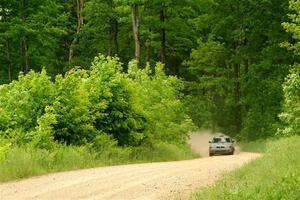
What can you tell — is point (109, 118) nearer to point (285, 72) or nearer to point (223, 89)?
point (285, 72)

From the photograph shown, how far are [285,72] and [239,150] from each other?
7.17 metres

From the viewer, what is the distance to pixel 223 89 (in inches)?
2357

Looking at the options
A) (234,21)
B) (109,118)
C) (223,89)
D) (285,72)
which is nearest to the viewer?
(109,118)

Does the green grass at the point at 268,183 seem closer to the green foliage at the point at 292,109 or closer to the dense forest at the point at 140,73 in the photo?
the green foliage at the point at 292,109

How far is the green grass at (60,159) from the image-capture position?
1769cm

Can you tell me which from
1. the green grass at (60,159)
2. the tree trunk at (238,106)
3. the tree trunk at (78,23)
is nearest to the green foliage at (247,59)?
the tree trunk at (238,106)

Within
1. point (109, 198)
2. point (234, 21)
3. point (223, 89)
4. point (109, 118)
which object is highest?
point (234, 21)

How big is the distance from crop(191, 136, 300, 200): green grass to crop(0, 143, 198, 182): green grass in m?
6.30

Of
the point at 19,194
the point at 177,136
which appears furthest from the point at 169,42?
the point at 19,194

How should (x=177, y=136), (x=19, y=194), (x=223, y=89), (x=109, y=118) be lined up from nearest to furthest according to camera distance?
(x=19, y=194), (x=109, y=118), (x=177, y=136), (x=223, y=89)

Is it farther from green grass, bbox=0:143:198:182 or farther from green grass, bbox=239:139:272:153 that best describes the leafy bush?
green grass, bbox=239:139:272:153

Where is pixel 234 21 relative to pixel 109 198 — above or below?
above

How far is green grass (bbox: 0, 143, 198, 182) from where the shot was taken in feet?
58.0

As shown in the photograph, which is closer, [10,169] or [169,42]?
Answer: [10,169]
